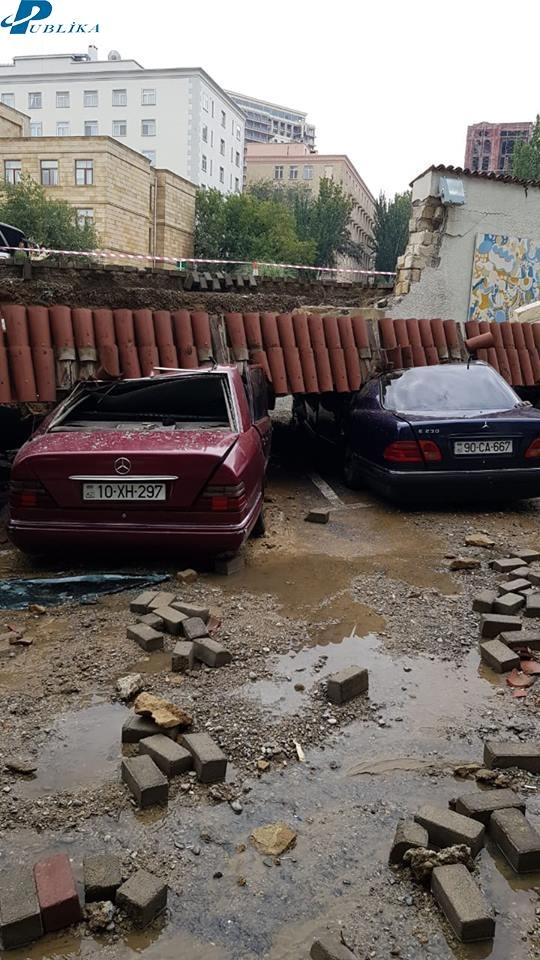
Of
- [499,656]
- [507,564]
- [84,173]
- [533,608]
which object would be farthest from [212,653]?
[84,173]

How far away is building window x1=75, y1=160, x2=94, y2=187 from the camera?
52938 mm

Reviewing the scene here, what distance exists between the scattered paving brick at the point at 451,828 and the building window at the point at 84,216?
5717 cm

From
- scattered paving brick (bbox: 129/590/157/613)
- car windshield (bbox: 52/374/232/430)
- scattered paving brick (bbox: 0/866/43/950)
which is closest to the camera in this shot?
scattered paving brick (bbox: 0/866/43/950)

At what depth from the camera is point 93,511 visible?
476cm

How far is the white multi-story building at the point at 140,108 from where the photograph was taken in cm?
7444

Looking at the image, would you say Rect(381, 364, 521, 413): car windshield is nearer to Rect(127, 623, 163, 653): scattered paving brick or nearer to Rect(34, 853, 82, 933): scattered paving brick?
Rect(127, 623, 163, 653): scattered paving brick

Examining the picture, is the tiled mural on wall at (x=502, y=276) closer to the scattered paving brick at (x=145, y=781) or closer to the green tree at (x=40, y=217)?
the scattered paving brick at (x=145, y=781)

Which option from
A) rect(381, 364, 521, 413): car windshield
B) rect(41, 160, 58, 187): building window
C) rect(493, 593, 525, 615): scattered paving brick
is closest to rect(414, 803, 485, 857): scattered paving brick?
rect(493, 593, 525, 615): scattered paving brick

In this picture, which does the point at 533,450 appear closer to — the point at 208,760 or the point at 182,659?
the point at 182,659

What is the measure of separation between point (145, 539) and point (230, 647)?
1.24 m

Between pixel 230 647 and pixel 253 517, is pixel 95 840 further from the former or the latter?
pixel 253 517

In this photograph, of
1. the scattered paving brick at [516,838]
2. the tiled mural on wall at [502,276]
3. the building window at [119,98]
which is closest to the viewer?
the scattered paving brick at [516,838]

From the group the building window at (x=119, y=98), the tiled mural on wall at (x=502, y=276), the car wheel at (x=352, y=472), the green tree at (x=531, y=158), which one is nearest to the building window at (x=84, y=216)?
the building window at (x=119, y=98)

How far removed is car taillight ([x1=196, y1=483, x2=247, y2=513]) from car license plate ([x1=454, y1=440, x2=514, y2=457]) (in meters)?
2.74
